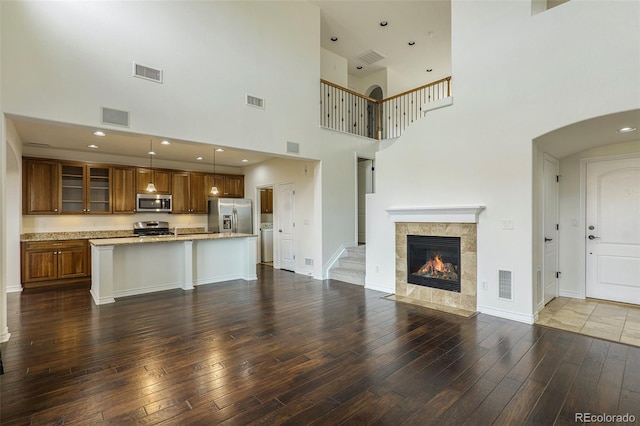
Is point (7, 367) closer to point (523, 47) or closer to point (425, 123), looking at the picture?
point (425, 123)

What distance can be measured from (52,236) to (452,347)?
26.4 feet

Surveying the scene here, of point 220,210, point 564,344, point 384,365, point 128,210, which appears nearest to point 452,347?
point 384,365

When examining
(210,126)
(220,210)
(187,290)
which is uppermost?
(210,126)

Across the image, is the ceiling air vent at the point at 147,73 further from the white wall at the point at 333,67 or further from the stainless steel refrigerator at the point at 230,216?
the white wall at the point at 333,67

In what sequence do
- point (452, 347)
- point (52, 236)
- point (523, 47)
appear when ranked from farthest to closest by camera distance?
point (52, 236) → point (523, 47) → point (452, 347)

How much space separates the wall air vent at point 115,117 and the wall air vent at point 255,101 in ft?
6.50

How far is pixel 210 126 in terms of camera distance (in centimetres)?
506

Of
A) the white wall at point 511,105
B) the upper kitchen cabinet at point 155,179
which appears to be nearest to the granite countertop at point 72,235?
the upper kitchen cabinet at point 155,179

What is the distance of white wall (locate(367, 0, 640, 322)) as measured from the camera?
346cm

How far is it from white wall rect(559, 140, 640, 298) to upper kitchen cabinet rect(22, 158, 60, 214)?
33.3 feet

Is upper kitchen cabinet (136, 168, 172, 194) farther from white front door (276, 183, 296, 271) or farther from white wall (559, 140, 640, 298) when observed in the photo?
white wall (559, 140, 640, 298)

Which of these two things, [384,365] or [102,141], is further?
[102,141]

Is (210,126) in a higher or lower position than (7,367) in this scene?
higher

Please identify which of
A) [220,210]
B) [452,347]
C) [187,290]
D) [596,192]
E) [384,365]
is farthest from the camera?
[220,210]
